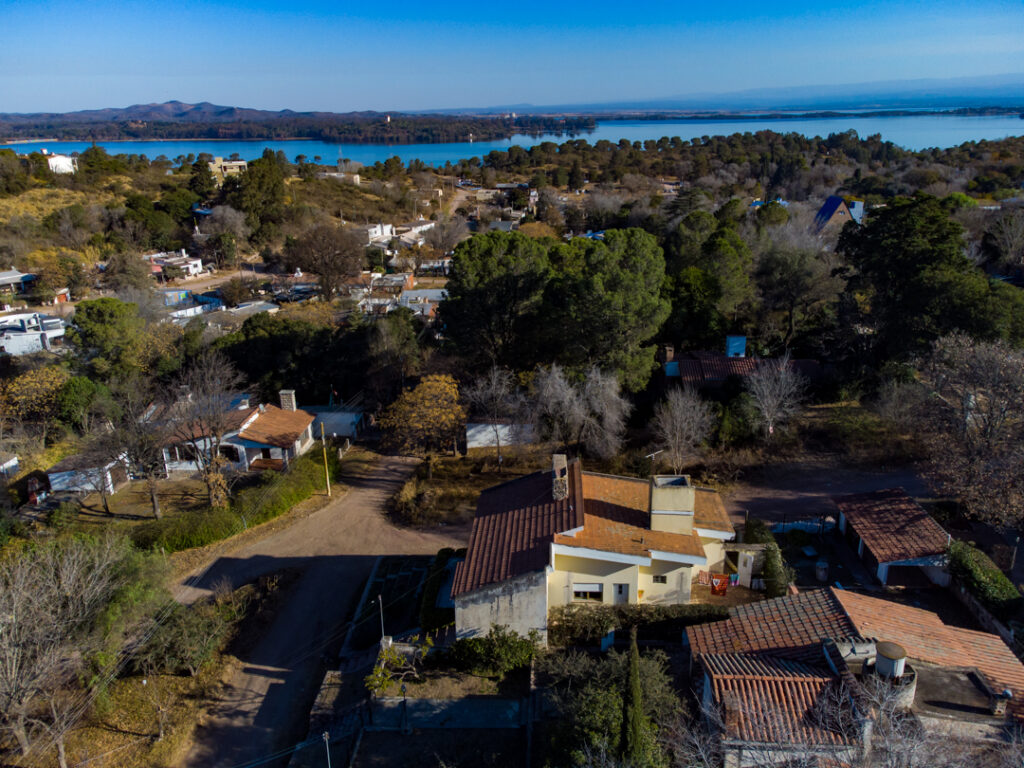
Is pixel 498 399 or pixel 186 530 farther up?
pixel 498 399

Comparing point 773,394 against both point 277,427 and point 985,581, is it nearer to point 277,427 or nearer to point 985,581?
point 985,581

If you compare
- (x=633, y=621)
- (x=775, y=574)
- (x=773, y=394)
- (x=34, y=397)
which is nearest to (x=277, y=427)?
(x=34, y=397)

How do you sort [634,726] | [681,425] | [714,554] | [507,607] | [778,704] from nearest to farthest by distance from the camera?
[634,726], [778,704], [507,607], [714,554], [681,425]

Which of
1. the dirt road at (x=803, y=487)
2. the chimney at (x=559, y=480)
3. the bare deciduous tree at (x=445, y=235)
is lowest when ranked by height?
the dirt road at (x=803, y=487)

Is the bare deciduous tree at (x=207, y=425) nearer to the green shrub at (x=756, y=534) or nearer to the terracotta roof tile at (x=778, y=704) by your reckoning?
the green shrub at (x=756, y=534)

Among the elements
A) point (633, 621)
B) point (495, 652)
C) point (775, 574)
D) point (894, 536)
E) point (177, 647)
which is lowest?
point (177, 647)

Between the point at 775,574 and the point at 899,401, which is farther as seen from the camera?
the point at 899,401

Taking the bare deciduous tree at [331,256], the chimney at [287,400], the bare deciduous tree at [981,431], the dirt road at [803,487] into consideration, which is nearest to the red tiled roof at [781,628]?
the dirt road at [803,487]
